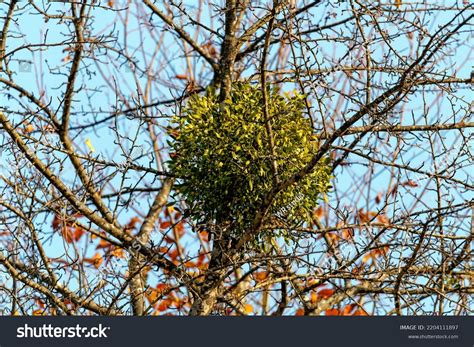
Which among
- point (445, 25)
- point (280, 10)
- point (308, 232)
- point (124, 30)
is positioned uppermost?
point (124, 30)

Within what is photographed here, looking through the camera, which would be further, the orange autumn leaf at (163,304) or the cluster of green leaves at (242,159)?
the orange autumn leaf at (163,304)

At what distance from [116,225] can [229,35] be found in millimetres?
1398

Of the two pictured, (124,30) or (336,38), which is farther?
(124,30)

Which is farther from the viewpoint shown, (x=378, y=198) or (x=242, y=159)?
(x=378, y=198)

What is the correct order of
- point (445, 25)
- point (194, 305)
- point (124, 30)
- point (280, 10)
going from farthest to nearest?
1. point (124, 30)
2. point (194, 305)
3. point (280, 10)
4. point (445, 25)

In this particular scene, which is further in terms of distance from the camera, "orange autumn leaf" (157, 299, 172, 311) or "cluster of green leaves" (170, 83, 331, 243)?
"orange autumn leaf" (157, 299, 172, 311)

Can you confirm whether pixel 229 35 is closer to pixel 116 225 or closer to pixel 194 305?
pixel 116 225

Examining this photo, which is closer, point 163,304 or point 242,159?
point 242,159

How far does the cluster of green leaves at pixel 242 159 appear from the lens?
4.69 meters

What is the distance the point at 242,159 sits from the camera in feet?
15.4

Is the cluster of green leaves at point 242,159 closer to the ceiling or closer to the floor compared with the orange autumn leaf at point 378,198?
closer to the floor

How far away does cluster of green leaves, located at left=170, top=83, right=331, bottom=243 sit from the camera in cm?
469

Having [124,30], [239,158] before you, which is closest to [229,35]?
[239,158]

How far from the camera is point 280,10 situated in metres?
4.64
